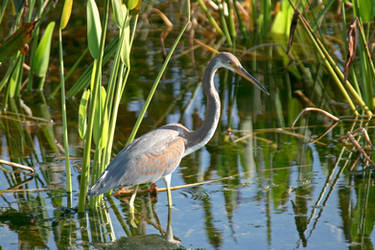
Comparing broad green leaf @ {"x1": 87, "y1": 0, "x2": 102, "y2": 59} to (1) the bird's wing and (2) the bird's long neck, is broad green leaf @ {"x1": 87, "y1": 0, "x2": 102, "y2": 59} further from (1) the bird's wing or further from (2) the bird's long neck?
(2) the bird's long neck

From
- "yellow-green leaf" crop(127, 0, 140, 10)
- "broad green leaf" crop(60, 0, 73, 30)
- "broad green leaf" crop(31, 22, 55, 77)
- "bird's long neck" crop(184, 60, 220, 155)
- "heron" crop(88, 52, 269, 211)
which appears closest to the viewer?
"yellow-green leaf" crop(127, 0, 140, 10)

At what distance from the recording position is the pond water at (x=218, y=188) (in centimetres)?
381

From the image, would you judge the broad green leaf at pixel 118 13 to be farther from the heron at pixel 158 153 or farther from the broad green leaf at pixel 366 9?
the broad green leaf at pixel 366 9

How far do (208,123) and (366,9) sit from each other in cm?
157

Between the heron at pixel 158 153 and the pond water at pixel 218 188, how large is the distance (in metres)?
0.26

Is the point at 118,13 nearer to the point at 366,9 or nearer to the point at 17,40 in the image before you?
the point at 17,40

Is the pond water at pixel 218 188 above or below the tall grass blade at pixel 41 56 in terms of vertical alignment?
below

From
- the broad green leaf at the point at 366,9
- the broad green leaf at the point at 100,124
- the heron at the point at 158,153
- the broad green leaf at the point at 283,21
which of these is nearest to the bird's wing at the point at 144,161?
the heron at the point at 158,153

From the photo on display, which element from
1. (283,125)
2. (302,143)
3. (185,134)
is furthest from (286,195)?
(283,125)

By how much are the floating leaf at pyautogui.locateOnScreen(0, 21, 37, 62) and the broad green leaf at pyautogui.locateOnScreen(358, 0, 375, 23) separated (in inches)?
97.9

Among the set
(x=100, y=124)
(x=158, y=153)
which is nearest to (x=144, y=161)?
(x=158, y=153)

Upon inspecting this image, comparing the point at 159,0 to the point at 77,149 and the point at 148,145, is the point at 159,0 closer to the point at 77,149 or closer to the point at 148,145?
the point at 77,149

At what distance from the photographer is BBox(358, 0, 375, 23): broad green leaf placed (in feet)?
15.9


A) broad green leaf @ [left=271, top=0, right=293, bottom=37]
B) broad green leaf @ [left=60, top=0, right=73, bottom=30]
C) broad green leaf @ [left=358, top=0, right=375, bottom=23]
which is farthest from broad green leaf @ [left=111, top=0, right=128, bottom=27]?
broad green leaf @ [left=271, top=0, right=293, bottom=37]
